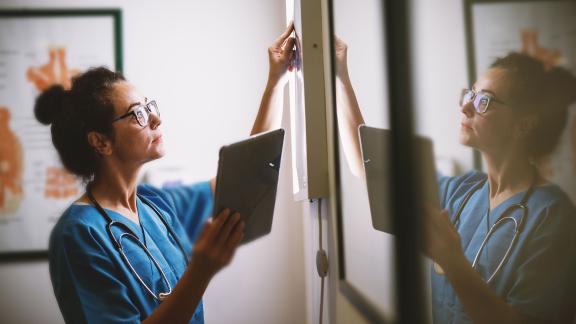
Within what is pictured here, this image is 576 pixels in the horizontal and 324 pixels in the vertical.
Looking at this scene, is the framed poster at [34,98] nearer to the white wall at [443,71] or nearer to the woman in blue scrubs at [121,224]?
the woman in blue scrubs at [121,224]

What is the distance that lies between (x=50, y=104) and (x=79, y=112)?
92 millimetres

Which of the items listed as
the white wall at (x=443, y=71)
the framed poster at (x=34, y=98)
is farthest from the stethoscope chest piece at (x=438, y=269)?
the framed poster at (x=34, y=98)

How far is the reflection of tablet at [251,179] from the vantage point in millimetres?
722

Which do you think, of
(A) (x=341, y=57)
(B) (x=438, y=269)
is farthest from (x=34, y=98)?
(B) (x=438, y=269)

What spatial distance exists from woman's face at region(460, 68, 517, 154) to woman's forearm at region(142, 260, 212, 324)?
1.75 feet

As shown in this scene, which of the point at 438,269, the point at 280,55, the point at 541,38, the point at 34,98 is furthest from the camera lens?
the point at 34,98

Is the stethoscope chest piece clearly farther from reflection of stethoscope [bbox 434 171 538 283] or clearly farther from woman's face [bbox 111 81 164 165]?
woman's face [bbox 111 81 164 165]

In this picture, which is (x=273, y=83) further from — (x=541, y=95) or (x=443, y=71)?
(x=541, y=95)

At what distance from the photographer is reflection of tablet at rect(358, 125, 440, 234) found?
45 cm

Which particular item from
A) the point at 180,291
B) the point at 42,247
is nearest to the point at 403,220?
the point at 180,291

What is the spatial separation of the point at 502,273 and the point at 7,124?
171 centimetres

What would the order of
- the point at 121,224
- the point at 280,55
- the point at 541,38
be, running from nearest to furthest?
1. the point at 541,38
2. the point at 121,224
3. the point at 280,55

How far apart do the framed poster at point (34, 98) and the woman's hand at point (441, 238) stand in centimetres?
144

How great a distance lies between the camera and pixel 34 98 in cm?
154
